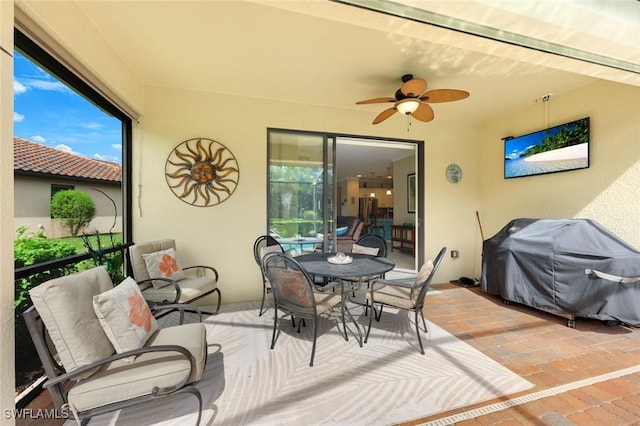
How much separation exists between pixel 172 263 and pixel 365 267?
2.12m

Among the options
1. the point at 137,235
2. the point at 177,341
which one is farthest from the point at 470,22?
the point at 137,235

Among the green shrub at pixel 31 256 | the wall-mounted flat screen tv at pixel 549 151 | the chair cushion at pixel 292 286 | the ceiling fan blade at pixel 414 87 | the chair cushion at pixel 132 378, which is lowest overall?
the chair cushion at pixel 132 378

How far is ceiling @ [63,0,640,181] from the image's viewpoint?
1418 millimetres

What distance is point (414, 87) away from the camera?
8.05 feet

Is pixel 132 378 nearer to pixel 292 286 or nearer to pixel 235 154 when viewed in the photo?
pixel 292 286

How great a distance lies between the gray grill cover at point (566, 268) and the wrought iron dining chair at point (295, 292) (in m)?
2.35

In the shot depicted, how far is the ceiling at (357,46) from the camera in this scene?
4.65 ft

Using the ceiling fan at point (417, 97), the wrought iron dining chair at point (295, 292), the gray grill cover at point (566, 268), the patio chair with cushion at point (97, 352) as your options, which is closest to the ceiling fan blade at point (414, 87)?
the ceiling fan at point (417, 97)

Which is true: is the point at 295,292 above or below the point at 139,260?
below

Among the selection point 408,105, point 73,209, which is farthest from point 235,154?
point 408,105

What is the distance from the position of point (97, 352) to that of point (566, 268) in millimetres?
3969

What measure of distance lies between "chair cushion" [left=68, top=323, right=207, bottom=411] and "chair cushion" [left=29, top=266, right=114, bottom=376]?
4.0 inches

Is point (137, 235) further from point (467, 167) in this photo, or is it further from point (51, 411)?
point (467, 167)

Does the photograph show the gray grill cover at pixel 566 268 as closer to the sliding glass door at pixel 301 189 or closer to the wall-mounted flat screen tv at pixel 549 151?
the wall-mounted flat screen tv at pixel 549 151
